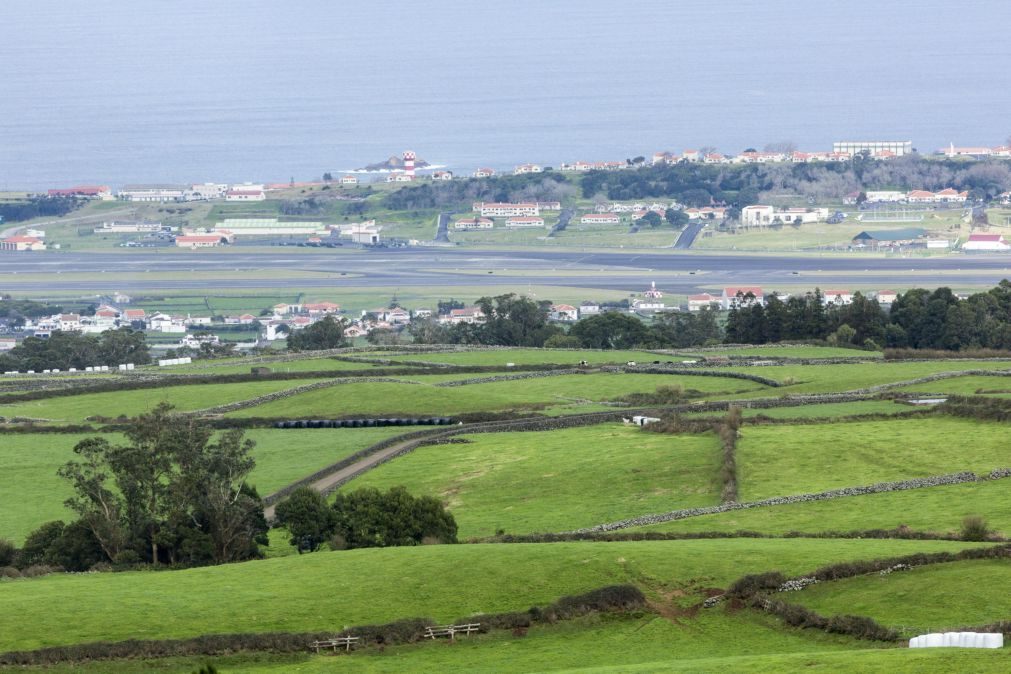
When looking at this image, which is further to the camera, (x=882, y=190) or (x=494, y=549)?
(x=882, y=190)

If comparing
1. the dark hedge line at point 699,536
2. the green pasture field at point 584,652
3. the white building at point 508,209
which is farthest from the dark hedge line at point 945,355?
the white building at point 508,209

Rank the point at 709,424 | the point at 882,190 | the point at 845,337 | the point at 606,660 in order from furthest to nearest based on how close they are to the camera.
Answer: the point at 882,190 < the point at 845,337 < the point at 709,424 < the point at 606,660

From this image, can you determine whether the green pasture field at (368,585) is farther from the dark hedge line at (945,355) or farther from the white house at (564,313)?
the white house at (564,313)

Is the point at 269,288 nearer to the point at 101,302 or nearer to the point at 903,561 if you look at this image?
the point at 101,302

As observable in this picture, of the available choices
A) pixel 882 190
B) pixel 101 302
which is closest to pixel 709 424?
pixel 101 302

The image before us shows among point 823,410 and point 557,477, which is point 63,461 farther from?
point 823,410

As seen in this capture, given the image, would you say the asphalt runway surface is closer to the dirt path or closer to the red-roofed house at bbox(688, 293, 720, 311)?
the red-roofed house at bbox(688, 293, 720, 311)

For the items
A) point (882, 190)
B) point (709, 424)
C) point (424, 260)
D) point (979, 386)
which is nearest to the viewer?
point (709, 424)
